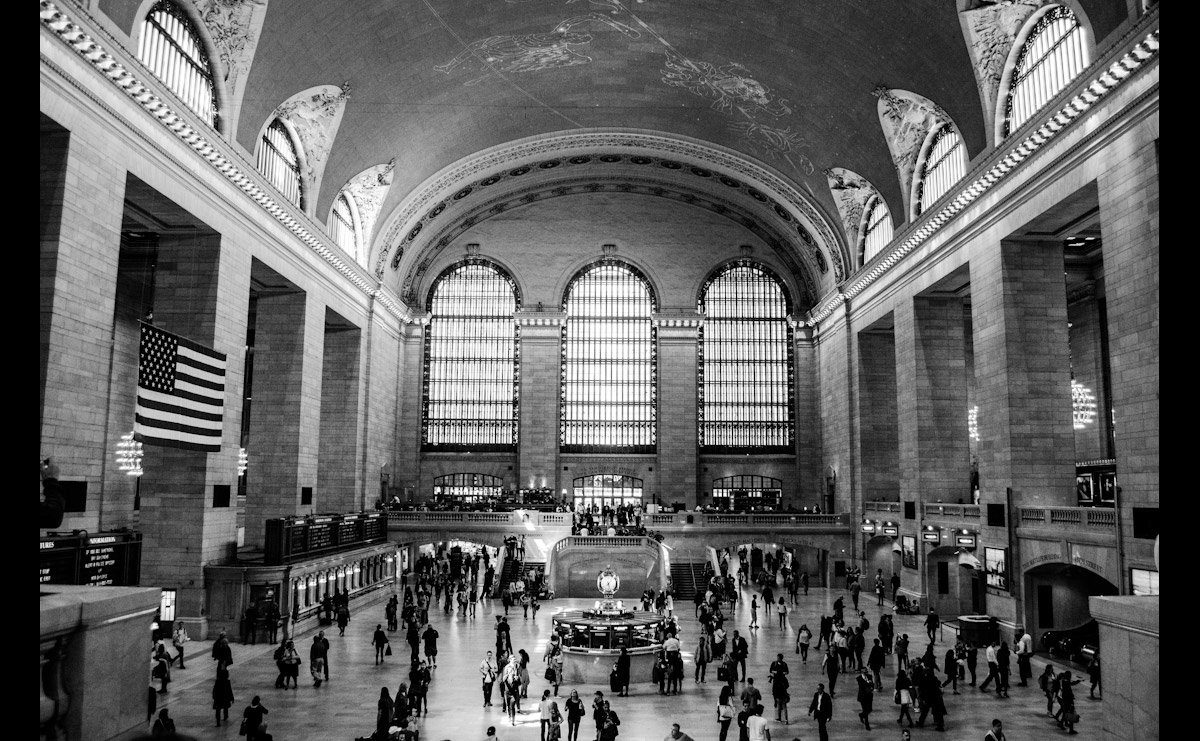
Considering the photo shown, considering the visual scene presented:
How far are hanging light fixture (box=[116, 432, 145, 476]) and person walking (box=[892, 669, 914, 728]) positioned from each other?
23.4 metres

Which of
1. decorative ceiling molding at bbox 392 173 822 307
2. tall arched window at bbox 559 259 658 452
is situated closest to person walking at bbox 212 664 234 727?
decorative ceiling molding at bbox 392 173 822 307

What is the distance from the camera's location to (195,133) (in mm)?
20188

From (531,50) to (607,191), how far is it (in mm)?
14678

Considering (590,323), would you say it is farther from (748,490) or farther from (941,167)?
(941,167)

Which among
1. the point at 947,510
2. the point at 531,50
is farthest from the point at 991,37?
the point at 531,50

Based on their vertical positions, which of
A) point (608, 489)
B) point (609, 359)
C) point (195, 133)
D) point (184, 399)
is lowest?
point (608, 489)

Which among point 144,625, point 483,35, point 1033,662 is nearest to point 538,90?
point 483,35

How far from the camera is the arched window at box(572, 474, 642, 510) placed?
138ft

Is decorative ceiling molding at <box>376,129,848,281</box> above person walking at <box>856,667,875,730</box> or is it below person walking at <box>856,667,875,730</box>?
above

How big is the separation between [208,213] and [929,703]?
759 inches

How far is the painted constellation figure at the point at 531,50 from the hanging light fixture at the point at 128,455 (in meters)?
15.4

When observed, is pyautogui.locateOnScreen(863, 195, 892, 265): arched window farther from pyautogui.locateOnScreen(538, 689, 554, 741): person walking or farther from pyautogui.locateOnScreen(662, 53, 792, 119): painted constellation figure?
pyautogui.locateOnScreen(538, 689, 554, 741): person walking

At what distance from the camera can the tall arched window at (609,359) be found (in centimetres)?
4294

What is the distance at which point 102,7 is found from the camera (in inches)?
650
